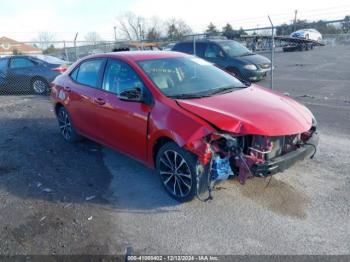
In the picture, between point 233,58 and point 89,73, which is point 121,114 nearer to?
point 89,73

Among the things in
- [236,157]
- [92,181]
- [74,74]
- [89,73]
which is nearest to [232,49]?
[74,74]

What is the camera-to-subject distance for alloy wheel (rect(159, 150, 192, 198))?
4027 millimetres

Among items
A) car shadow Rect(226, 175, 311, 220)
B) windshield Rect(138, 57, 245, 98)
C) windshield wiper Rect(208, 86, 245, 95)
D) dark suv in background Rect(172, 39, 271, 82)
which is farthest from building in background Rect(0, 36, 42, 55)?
car shadow Rect(226, 175, 311, 220)

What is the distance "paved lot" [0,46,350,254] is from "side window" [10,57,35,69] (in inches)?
275

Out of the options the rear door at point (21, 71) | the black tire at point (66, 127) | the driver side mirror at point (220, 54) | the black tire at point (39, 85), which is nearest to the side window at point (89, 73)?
the black tire at point (66, 127)

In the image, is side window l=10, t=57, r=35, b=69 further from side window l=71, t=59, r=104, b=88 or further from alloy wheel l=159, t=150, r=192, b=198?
alloy wheel l=159, t=150, r=192, b=198

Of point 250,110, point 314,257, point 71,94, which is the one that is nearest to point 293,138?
point 250,110

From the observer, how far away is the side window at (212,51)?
13243 millimetres

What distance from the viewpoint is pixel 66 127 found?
6.53m

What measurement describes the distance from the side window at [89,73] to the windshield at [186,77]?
917mm

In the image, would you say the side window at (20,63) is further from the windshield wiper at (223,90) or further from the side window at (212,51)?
the windshield wiper at (223,90)

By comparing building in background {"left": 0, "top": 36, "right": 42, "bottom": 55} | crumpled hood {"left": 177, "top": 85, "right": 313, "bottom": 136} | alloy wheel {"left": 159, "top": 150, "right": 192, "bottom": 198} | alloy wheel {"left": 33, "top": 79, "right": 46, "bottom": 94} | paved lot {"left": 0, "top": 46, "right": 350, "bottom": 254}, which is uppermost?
building in background {"left": 0, "top": 36, "right": 42, "bottom": 55}

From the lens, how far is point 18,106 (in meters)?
10.3

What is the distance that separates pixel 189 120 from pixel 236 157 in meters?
0.63
